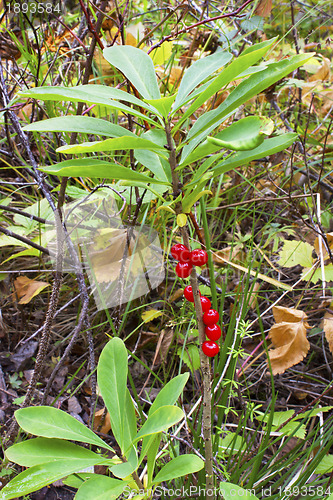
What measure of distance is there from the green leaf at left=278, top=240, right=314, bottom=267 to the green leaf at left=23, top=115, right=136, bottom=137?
1.09 m

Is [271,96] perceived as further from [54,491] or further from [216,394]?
[54,491]

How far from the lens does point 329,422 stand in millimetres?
1103

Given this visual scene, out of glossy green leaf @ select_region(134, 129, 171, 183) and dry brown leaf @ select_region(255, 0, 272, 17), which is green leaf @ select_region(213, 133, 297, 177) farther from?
dry brown leaf @ select_region(255, 0, 272, 17)

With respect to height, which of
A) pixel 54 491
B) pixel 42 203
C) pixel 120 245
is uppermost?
pixel 42 203

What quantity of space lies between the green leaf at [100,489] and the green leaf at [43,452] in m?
0.04

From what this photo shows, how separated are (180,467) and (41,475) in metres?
0.26

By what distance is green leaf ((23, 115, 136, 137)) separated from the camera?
0.53 metres

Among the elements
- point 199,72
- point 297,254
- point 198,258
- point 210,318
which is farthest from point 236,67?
point 297,254

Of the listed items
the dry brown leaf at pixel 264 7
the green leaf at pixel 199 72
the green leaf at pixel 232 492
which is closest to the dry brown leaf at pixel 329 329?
the green leaf at pixel 232 492

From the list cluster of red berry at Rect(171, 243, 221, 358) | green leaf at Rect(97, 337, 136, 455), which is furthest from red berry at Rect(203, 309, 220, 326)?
green leaf at Rect(97, 337, 136, 455)

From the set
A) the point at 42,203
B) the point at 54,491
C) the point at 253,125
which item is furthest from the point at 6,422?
the point at 253,125

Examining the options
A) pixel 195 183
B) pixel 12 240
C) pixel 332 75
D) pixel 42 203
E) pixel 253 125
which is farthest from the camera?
pixel 332 75

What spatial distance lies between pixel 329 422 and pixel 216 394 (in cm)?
37

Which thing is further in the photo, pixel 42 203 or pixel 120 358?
pixel 42 203
